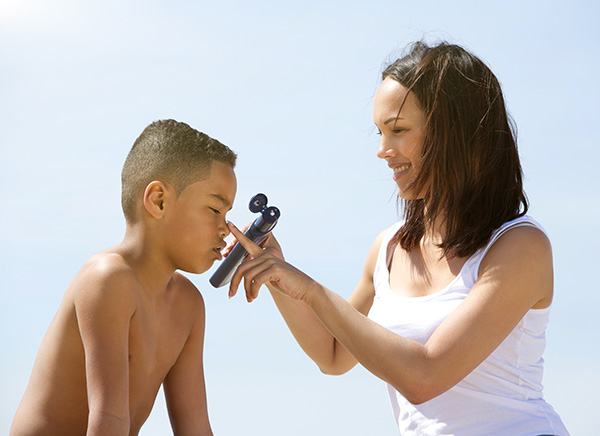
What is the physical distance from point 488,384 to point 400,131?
605 mm

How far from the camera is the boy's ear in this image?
1.50 meters

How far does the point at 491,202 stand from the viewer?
165 cm

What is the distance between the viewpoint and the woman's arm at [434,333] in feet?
4.54

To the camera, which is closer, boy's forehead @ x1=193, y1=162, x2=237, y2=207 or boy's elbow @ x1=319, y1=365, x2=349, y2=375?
boy's forehead @ x1=193, y1=162, x2=237, y2=207

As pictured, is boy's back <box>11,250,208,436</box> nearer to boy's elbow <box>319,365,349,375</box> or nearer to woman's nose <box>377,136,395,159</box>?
boy's elbow <box>319,365,349,375</box>

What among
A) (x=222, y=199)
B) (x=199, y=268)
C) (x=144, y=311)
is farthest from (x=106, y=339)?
(x=222, y=199)

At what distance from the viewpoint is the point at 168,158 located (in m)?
1.54

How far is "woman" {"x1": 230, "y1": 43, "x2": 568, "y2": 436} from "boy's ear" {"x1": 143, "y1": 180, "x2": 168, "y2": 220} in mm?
207

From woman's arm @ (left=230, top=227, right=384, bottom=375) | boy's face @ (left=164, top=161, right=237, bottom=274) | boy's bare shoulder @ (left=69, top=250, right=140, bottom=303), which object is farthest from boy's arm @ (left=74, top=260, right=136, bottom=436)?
woman's arm @ (left=230, top=227, right=384, bottom=375)

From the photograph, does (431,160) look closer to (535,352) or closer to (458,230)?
(458,230)

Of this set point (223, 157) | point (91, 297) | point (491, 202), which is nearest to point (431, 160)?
point (491, 202)

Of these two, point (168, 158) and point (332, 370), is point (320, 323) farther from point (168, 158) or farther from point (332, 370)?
point (168, 158)

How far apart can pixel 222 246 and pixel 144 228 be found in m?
0.17

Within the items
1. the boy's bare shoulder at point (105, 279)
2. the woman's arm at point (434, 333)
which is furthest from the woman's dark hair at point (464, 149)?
the boy's bare shoulder at point (105, 279)
